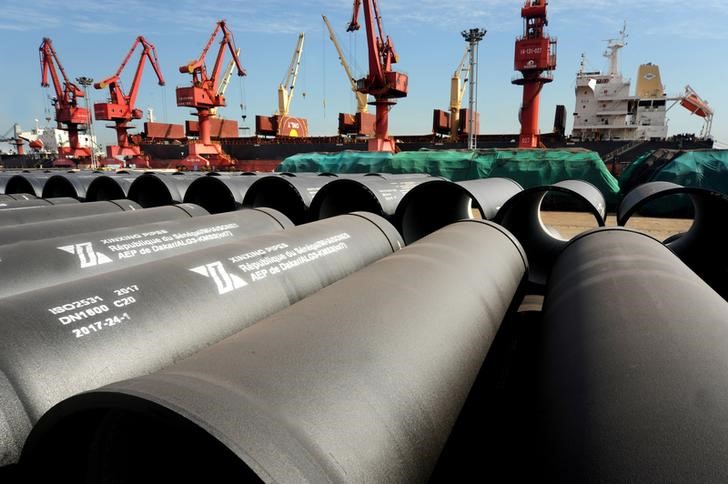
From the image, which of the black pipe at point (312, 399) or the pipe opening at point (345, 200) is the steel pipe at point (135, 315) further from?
the pipe opening at point (345, 200)

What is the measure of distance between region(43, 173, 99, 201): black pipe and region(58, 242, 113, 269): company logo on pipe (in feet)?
24.8

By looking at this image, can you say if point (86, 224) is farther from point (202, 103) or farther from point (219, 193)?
point (202, 103)

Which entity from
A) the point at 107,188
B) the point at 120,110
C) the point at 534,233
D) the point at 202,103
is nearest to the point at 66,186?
the point at 107,188

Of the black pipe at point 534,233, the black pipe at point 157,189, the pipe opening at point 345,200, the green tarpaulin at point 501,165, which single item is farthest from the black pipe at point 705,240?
the green tarpaulin at point 501,165

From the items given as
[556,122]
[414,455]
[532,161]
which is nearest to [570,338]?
[414,455]

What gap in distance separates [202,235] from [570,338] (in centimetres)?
380

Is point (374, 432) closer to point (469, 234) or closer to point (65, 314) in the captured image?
point (65, 314)

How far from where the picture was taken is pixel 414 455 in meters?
1.73

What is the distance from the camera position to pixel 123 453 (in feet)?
5.79

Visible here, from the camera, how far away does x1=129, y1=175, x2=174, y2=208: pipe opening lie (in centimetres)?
957

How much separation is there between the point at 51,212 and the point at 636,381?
22.9 feet

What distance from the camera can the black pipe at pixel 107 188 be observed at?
9.58 m

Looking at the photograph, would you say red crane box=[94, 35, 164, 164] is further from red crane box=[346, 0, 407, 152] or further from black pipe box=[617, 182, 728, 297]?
black pipe box=[617, 182, 728, 297]

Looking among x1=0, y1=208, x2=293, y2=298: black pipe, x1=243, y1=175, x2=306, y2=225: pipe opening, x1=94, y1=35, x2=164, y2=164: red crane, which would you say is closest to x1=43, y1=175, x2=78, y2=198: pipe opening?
x1=243, y1=175, x2=306, y2=225: pipe opening
